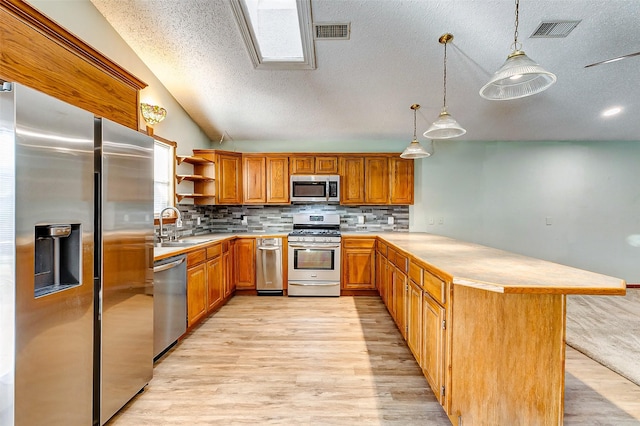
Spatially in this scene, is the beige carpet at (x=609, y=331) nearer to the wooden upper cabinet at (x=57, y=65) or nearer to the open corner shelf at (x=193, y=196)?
the wooden upper cabinet at (x=57, y=65)

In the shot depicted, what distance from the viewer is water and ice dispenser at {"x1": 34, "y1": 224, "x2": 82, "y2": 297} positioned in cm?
130

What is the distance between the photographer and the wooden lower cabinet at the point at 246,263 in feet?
13.7

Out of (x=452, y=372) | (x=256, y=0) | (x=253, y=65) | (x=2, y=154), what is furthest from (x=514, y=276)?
(x=256, y=0)

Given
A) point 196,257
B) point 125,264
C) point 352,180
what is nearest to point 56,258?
point 125,264

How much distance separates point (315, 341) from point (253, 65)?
9.60 ft

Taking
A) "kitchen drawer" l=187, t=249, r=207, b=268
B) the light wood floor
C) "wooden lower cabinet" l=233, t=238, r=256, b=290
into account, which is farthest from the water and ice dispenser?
"wooden lower cabinet" l=233, t=238, r=256, b=290

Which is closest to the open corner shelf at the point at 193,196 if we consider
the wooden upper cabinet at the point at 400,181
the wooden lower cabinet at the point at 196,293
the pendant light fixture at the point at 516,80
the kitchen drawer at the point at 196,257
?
the kitchen drawer at the point at 196,257

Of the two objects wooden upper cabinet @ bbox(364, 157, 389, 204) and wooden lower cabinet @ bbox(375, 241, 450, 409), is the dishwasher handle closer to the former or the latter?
wooden lower cabinet @ bbox(375, 241, 450, 409)

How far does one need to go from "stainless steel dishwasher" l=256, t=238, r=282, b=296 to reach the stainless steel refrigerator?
2209 mm

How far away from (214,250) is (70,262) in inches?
77.9

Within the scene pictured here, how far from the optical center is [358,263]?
13.7 ft

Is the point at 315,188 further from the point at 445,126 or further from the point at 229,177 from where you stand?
the point at 445,126

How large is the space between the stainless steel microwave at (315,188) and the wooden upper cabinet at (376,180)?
0.48 m

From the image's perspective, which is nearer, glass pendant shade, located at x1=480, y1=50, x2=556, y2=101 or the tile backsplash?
glass pendant shade, located at x1=480, y1=50, x2=556, y2=101
